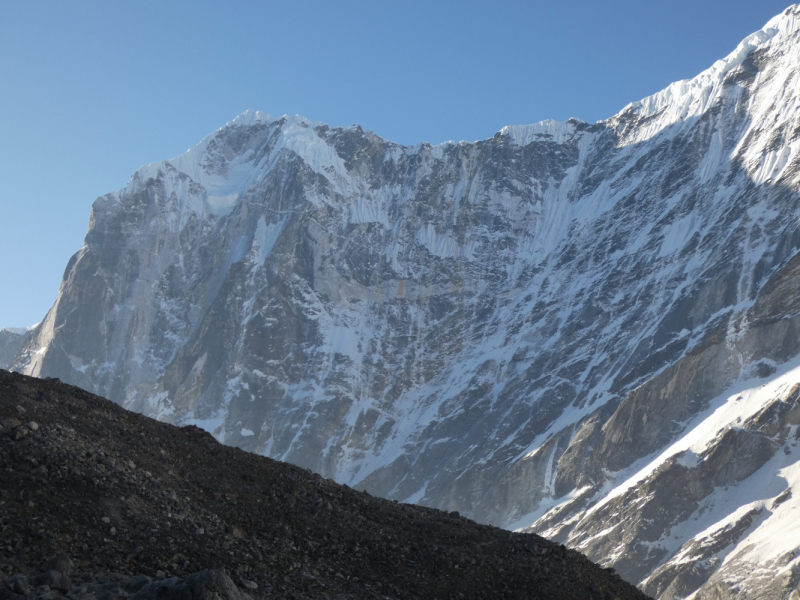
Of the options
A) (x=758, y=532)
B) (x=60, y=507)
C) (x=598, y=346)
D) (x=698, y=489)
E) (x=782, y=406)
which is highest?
(x=598, y=346)

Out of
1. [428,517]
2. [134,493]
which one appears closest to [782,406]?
[428,517]

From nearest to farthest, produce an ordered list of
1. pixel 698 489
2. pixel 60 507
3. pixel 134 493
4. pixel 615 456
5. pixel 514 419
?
pixel 60 507, pixel 134 493, pixel 698 489, pixel 615 456, pixel 514 419

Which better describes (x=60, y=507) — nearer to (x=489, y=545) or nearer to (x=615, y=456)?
(x=489, y=545)

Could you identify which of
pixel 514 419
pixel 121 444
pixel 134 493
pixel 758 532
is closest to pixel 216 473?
pixel 121 444

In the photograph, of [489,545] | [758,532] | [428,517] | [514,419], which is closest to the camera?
[489,545]

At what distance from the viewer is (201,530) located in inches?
839

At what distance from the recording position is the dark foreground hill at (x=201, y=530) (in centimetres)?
1811

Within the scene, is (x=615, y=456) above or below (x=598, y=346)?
below

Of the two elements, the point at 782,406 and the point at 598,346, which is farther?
the point at 598,346

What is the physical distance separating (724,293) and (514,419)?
52.8 m

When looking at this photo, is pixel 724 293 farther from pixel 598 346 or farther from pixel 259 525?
pixel 259 525

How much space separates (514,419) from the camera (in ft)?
625

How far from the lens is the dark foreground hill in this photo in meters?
18.1

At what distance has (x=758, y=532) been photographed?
114812 millimetres
